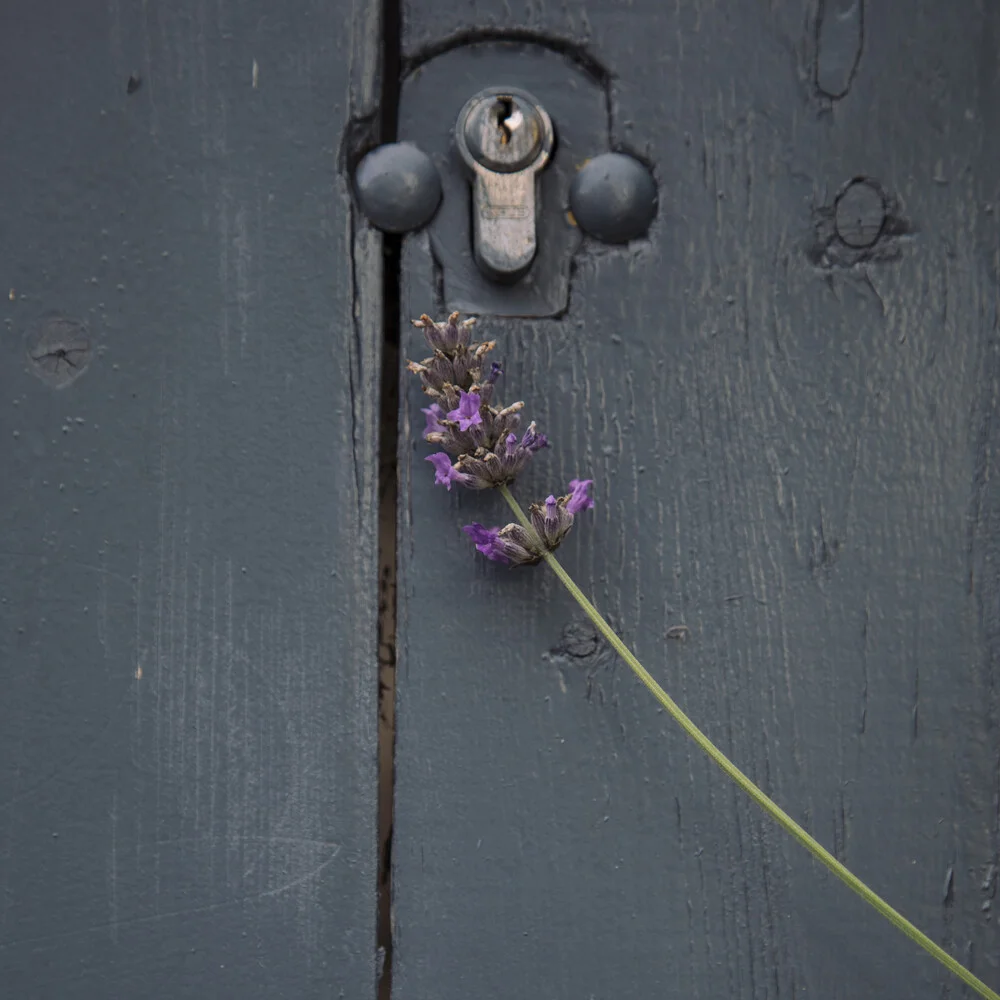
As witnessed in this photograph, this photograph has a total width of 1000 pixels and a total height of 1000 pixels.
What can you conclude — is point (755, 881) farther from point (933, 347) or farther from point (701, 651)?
point (933, 347)

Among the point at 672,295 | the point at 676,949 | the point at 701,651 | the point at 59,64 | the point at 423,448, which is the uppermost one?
the point at 59,64

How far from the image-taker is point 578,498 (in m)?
0.68

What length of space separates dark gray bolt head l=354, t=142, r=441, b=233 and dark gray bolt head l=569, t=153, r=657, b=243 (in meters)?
0.09

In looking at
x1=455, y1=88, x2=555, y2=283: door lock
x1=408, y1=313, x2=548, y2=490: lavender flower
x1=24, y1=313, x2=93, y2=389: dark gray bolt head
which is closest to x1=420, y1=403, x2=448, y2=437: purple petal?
x1=408, y1=313, x2=548, y2=490: lavender flower

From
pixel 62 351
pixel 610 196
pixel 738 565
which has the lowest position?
pixel 738 565

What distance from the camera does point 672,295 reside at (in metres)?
0.74

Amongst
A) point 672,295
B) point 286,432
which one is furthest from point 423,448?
point 672,295

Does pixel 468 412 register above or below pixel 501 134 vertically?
below

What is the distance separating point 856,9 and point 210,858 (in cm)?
70

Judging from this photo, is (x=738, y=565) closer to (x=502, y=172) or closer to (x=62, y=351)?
(x=502, y=172)

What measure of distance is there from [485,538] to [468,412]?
8 centimetres

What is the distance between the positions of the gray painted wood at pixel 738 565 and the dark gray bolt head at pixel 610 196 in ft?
0.06

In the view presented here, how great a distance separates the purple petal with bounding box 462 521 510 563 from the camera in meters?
0.67

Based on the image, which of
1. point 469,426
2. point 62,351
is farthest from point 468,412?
point 62,351
